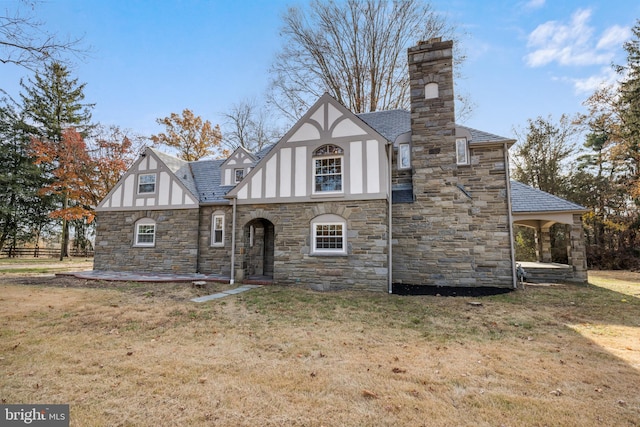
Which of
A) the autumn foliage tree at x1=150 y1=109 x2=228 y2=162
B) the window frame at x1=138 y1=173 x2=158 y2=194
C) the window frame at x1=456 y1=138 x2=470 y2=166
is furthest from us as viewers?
the autumn foliage tree at x1=150 y1=109 x2=228 y2=162

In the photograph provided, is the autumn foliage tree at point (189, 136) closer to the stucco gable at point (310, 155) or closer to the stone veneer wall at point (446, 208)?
the stucco gable at point (310, 155)

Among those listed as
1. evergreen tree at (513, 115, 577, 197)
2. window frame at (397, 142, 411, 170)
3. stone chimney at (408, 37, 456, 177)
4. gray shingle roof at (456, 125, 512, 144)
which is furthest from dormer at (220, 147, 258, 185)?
evergreen tree at (513, 115, 577, 197)

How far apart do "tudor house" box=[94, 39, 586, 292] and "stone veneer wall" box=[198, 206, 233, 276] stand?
1.51m

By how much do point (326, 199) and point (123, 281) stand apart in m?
8.05

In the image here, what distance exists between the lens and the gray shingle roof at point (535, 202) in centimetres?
1141

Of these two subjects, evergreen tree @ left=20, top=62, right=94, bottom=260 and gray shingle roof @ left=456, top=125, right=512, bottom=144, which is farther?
evergreen tree @ left=20, top=62, right=94, bottom=260

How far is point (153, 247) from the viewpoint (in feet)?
43.6

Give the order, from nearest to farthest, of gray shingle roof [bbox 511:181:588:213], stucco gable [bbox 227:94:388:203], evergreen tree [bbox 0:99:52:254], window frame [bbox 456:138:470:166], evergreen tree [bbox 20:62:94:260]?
stucco gable [bbox 227:94:388:203] < window frame [bbox 456:138:470:166] < gray shingle roof [bbox 511:181:588:213] < evergreen tree [bbox 0:99:52:254] < evergreen tree [bbox 20:62:94:260]

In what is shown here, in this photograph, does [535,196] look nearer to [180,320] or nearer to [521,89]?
[521,89]

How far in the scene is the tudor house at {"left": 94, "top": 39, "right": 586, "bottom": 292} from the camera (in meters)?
9.65

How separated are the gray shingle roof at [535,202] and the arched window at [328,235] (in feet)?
23.9

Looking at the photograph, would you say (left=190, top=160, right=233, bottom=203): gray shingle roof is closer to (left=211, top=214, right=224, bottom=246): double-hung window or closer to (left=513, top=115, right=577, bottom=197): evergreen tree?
(left=211, top=214, right=224, bottom=246): double-hung window

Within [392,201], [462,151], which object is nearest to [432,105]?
[462,151]

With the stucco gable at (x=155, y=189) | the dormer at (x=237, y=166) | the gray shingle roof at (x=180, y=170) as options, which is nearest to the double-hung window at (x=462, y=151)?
the dormer at (x=237, y=166)
